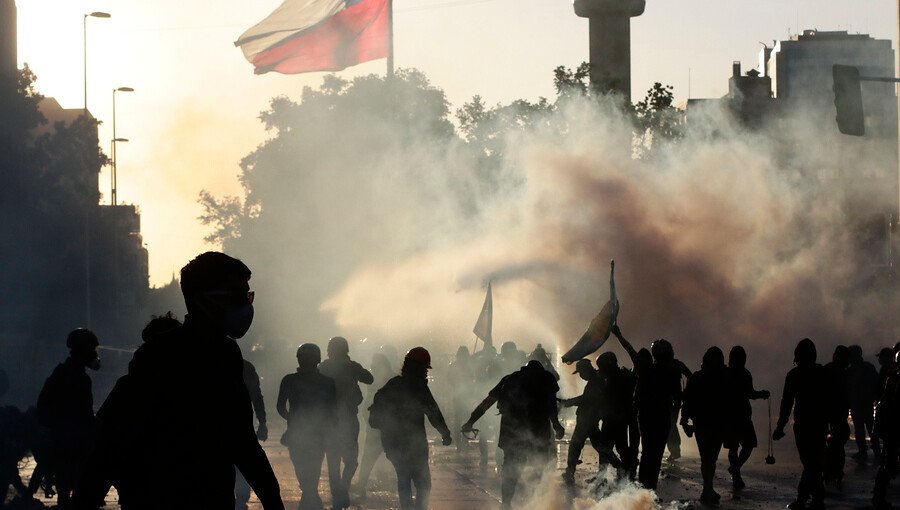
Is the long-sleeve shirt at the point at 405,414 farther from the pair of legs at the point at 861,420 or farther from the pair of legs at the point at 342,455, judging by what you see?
the pair of legs at the point at 861,420

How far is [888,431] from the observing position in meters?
14.2

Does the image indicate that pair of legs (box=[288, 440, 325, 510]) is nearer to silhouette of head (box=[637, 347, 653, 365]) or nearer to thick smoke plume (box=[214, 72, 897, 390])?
silhouette of head (box=[637, 347, 653, 365])

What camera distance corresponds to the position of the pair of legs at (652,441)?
1591cm

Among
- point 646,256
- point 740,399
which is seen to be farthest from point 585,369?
point 646,256

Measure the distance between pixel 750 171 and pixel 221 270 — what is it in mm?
34326

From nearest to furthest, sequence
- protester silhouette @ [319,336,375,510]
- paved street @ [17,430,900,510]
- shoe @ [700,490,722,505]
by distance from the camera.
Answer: paved street @ [17,430,900,510]
protester silhouette @ [319,336,375,510]
shoe @ [700,490,722,505]

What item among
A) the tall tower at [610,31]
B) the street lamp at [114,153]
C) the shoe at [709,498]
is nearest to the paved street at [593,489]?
the shoe at [709,498]

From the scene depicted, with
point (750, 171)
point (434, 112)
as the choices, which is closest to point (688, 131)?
Answer: point (750, 171)

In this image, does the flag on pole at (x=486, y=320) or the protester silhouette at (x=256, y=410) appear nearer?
the protester silhouette at (x=256, y=410)

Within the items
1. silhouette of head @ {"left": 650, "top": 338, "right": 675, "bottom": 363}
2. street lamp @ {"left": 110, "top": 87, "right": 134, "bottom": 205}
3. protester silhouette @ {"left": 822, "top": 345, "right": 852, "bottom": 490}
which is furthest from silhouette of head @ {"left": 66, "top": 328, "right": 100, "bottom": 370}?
street lamp @ {"left": 110, "top": 87, "right": 134, "bottom": 205}

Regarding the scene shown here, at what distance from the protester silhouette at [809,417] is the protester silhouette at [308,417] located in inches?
152

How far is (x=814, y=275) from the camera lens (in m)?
37.7

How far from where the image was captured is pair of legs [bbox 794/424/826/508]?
14211 mm

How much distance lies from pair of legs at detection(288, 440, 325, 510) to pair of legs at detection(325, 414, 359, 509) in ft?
0.81
